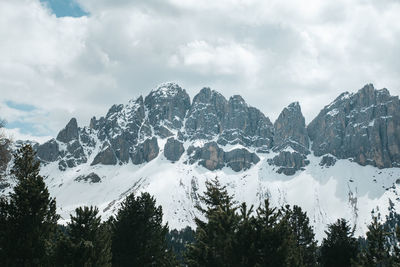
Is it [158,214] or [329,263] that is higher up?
[158,214]

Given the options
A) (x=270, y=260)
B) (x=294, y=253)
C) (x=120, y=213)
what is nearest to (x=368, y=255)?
(x=294, y=253)

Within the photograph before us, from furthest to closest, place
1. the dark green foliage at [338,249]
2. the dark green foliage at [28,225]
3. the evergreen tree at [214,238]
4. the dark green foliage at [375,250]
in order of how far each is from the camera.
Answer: the dark green foliage at [338,249] → the dark green foliage at [375,250] → the evergreen tree at [214,238] → the dark green foliage at [28,225]

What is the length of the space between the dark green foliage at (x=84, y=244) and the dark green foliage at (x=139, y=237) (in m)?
7.98

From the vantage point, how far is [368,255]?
99.1ft

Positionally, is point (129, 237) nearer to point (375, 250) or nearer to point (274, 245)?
point (274, 245)

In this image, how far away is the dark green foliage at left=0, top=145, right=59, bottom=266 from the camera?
25094 mm

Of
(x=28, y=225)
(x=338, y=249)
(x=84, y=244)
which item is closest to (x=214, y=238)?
(x=84, y=244)

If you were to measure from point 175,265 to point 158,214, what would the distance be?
17.3ft

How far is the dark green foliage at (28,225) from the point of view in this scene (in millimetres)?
25094

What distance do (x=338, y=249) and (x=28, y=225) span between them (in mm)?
29699

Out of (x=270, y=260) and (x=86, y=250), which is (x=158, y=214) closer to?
(x=86, y=250)

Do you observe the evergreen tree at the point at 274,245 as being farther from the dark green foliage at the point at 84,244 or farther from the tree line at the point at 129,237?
the dark green foliage at the point at 84,244

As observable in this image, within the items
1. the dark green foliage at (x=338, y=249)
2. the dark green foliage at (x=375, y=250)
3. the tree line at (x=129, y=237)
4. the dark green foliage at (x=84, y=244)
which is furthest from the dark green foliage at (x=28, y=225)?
the dark green foliage at (x=338, y=249)

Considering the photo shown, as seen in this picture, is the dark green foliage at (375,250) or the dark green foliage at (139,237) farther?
the dark green foliage at (139,237)
